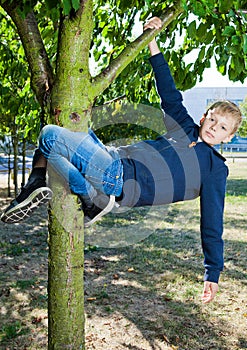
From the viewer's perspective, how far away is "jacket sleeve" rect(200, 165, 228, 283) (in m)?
2.52

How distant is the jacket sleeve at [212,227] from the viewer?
252 centimetres

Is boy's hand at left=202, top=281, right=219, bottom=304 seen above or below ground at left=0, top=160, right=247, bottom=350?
above

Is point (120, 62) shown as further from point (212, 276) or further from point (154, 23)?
point (212, 276)

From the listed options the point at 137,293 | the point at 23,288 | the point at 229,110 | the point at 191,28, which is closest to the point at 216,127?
the point at 229,110

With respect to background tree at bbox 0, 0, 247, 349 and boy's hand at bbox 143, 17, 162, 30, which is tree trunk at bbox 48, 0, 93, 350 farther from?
boy's hand at bbox 143, 17, 162, 30

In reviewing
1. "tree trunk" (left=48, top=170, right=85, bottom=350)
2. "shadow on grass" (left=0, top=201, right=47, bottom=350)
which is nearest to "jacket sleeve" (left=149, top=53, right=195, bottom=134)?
"tree trunk" (left=48, top=170, right=85, bottom=350)

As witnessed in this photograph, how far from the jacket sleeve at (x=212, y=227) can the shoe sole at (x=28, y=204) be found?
0.88 meters

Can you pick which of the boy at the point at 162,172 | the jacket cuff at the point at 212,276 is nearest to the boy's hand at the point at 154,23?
the boy at the point at 162,172

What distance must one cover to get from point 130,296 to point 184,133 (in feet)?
8.83

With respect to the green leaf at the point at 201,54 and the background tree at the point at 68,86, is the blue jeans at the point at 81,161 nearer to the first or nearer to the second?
the background tree at the point at 68,86

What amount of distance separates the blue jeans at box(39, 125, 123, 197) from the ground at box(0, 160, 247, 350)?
6.22 ft

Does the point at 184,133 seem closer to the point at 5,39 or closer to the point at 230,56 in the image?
the point at 230,56

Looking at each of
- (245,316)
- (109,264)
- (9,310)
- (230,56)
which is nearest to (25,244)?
(109,264)

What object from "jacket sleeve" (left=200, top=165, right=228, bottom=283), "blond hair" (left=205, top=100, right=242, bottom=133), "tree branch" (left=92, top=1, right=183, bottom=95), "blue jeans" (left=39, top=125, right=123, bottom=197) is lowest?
"jacket sleeve" (left=200, top=165, right=228, bottom=283)
